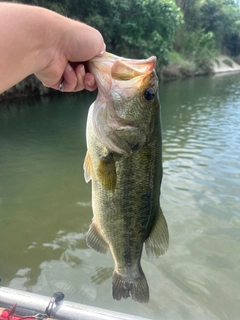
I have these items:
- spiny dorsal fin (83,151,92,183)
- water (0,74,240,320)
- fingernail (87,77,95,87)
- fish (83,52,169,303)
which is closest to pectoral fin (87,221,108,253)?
fish (83,52,169,303)

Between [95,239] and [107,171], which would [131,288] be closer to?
[95,239]

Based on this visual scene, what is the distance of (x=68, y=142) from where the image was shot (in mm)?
9750

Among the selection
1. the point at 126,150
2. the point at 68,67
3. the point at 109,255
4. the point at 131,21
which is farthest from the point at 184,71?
the point at 126,150

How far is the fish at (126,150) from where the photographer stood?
61.6 inches

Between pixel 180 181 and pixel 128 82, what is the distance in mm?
5375

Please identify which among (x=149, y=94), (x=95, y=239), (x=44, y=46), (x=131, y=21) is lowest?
(x=95, y=239)

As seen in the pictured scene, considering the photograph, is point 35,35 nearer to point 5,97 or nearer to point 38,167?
point 38,167

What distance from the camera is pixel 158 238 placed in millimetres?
1812

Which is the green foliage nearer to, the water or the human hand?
the water

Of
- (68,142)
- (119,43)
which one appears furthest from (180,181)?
(119,43)

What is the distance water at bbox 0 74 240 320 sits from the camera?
3900 millimetres

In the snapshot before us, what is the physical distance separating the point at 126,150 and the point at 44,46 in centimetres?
61

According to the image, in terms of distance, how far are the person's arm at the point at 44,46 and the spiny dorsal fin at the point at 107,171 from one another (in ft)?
1.20

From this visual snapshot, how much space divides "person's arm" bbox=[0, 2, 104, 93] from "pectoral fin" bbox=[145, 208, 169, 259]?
0.79 m
